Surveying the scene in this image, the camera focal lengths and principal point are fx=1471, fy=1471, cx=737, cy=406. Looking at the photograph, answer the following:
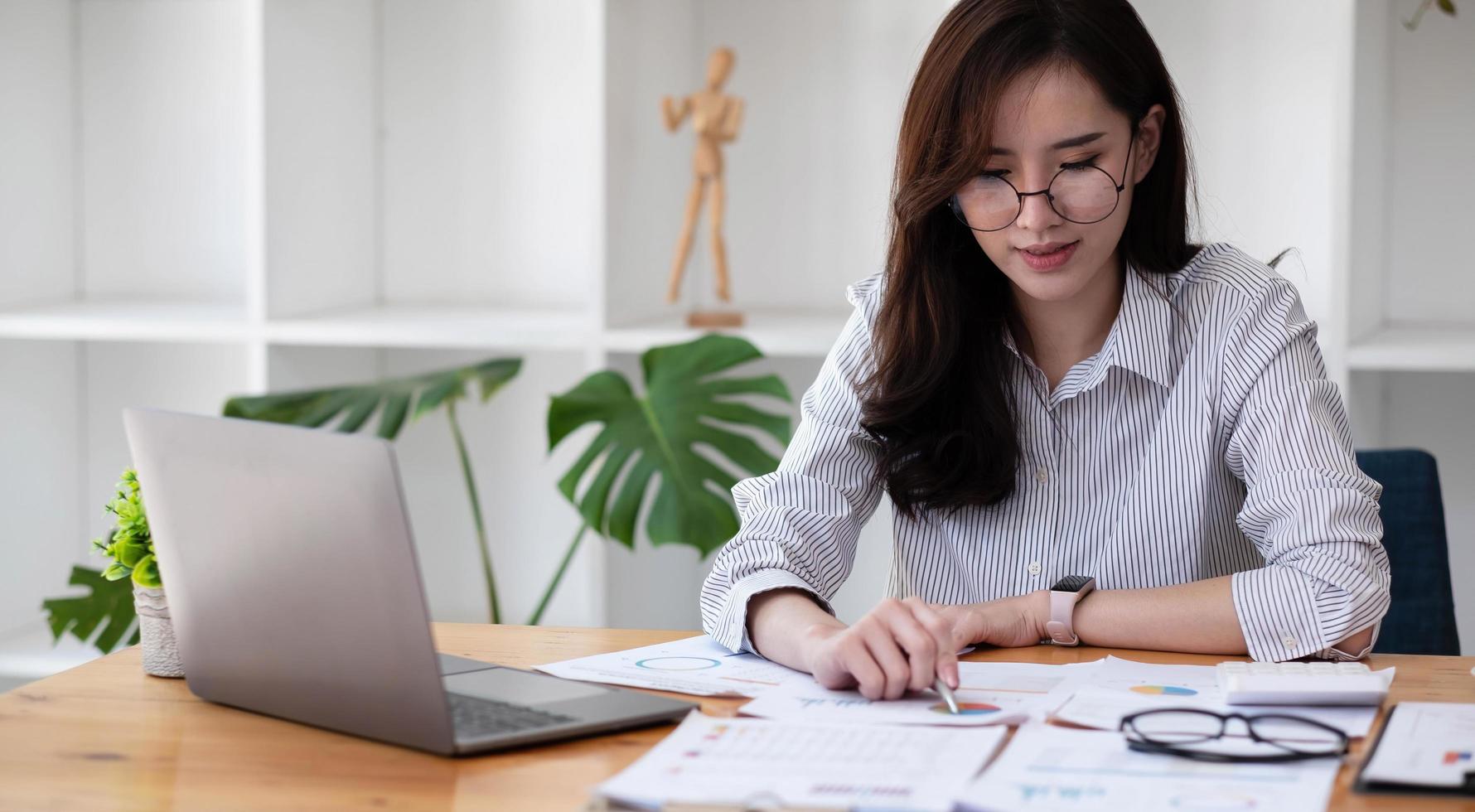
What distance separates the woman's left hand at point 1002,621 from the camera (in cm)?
126

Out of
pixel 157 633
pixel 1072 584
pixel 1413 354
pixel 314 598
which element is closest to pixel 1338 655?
pixel 1072 584

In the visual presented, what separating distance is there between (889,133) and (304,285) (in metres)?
1.13

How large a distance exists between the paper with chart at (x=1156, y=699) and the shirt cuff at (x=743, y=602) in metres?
0.28

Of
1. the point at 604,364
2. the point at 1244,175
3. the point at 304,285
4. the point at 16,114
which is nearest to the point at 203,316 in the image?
the point at 304,285

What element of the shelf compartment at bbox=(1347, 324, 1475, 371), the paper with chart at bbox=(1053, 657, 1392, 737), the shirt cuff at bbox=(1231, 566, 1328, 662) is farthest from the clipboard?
the shelf compartment at bbox=(1347, 324, 1475, 371)

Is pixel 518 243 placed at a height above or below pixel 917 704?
above

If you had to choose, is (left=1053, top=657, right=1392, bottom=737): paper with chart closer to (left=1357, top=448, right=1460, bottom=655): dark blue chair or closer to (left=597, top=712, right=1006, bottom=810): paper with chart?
(left=597, top=712, right=1006, bottom=810): paper with chart

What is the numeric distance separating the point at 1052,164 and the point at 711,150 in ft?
4.25

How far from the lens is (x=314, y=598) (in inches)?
38.5

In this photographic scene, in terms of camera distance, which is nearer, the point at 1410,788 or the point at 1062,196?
the point at 1410,788

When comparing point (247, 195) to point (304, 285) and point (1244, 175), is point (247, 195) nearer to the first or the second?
point (304, 285)

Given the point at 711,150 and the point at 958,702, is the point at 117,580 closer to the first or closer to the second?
the point at 958,702

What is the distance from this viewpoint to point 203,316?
270cm

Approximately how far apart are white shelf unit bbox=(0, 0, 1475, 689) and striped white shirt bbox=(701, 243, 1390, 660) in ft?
2.96
